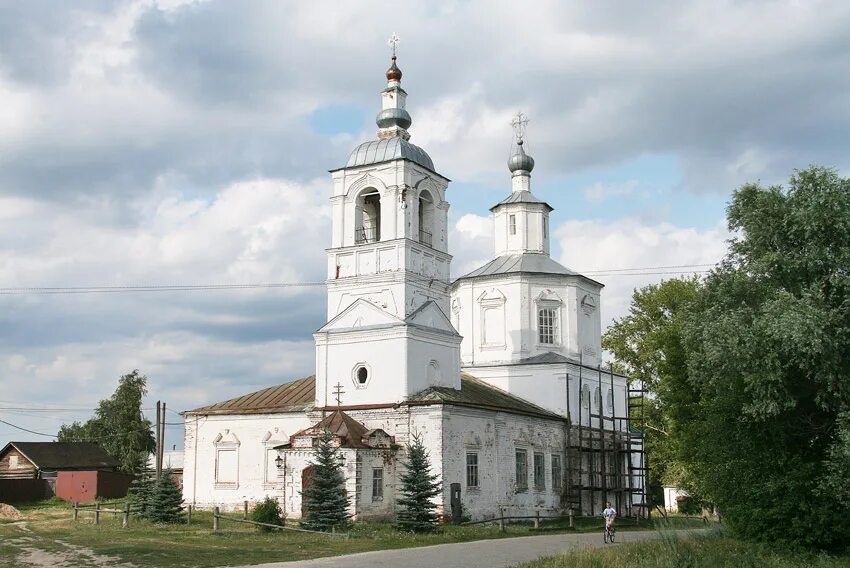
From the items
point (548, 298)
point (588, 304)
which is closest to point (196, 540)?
point (548, 298)

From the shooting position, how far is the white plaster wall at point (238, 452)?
34.8 metres

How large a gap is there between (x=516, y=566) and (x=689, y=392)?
792 inches

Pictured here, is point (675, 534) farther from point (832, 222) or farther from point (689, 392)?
point (689, 392)

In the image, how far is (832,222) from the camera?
72.1 ft

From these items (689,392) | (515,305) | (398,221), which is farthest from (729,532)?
(515,305)

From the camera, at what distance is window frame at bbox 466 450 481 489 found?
1262 inches

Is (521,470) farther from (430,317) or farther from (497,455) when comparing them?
(430,317)

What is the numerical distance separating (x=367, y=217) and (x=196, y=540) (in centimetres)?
1529

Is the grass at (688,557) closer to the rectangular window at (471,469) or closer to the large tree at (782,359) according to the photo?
the large tree at (782,359)

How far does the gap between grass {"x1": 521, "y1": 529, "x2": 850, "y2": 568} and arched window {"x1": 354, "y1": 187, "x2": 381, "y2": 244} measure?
15533 millimetres

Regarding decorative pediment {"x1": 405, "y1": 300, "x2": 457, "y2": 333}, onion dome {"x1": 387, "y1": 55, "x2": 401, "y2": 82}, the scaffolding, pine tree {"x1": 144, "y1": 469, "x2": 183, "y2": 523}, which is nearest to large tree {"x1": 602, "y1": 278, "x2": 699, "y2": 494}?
the scaffolding

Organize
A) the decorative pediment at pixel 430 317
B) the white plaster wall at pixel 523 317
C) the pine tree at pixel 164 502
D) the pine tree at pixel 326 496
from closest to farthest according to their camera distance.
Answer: the pine tree at pixel 326 496
the pine tree at pixel 164 502
the decorative pediment at pixel 430 317
the white plaster wall at pixel 523 317

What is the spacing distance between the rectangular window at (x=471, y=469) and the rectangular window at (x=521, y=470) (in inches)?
109

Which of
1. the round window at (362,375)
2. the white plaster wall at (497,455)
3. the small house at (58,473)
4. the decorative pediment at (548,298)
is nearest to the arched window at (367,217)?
the round window at (362,375)
